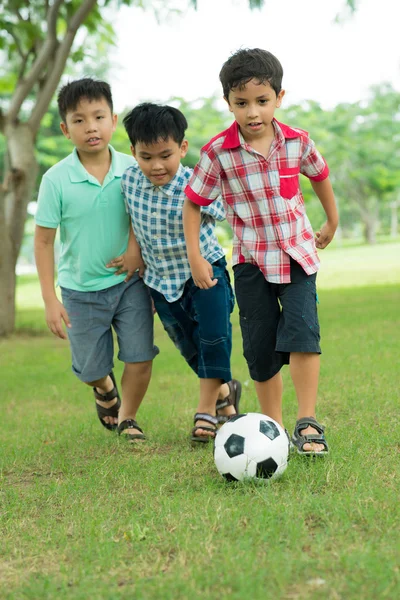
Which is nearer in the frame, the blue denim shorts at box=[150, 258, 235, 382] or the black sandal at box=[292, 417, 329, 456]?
the black sandal at box=[292, 417, 329, 456]

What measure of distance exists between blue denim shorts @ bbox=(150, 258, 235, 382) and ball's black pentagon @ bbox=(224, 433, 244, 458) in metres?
1.03

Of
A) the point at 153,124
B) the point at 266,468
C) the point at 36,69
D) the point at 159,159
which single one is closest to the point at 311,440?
the point at 266,468

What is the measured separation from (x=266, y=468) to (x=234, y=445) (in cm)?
18

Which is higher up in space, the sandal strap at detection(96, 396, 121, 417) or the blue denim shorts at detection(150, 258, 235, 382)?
the blue denim shorts at detection(150, 258, 235, 382)

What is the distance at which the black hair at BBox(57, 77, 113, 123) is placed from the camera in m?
4.79

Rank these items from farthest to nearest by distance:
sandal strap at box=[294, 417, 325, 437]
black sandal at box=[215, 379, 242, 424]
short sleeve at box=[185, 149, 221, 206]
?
black sandal at box=[215, 379, 242, 424] → short sleeve at box=[185, 149, 221, 206] → sandal strap at box=[294, 417, 325, 437]

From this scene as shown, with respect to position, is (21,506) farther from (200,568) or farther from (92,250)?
(92,250)

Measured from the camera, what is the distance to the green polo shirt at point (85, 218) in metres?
4.84

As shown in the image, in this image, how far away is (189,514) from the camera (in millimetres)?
3232

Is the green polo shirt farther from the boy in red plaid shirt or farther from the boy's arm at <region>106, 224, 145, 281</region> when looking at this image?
the boy in red plaid shirt

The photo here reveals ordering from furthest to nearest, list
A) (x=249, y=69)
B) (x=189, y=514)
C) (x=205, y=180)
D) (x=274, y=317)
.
A: (x=274, y=317) < (x=205, y=180) < (x=249, y=69) < (x=189, y=514)

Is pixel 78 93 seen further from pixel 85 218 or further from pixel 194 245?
pixel 194 245

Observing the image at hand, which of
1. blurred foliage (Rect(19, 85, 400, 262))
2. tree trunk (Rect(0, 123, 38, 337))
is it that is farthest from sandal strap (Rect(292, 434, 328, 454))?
blurred foliage (Rect(19, 85, 400, 262))

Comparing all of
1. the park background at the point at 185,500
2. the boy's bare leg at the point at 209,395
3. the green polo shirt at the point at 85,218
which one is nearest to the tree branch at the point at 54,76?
the park background at the point at 185,500
